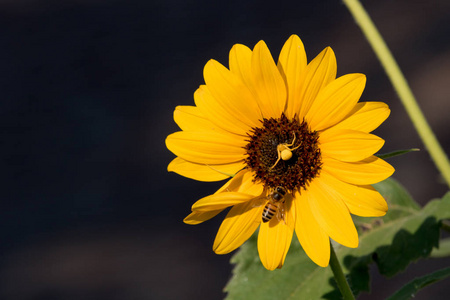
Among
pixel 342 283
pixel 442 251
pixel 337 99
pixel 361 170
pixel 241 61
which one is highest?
pixel 241 61

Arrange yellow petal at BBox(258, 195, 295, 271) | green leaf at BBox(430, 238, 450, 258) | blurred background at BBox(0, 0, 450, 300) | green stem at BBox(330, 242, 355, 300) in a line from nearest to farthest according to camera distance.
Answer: green stem at BBox(330, 242, 355, 300), yellow petal at BBox(258, 195, 295, 271), green leaf at BBox(430, 238, 450, 258), blurred background at BBox(0, 0, 450, 300)

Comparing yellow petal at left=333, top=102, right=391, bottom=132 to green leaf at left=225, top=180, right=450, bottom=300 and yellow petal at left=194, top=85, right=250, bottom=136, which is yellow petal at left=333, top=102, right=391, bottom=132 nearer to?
yellow petal at left=194, top=85, right=250, bottom=136

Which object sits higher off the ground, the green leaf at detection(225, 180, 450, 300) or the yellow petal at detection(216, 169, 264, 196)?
the yellow petal at detection(216, 169, 264, 196)

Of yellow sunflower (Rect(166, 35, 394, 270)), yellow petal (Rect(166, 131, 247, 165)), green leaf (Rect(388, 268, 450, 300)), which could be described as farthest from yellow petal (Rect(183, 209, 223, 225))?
green leaf (Rect(388, 268, 450, 300))

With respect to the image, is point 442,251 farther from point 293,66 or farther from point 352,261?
point 293,66

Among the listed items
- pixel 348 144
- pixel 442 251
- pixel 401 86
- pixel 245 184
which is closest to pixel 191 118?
pixel 245 184

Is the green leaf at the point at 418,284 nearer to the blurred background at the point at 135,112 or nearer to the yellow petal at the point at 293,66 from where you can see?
the yellow petal at the point at 293,66
